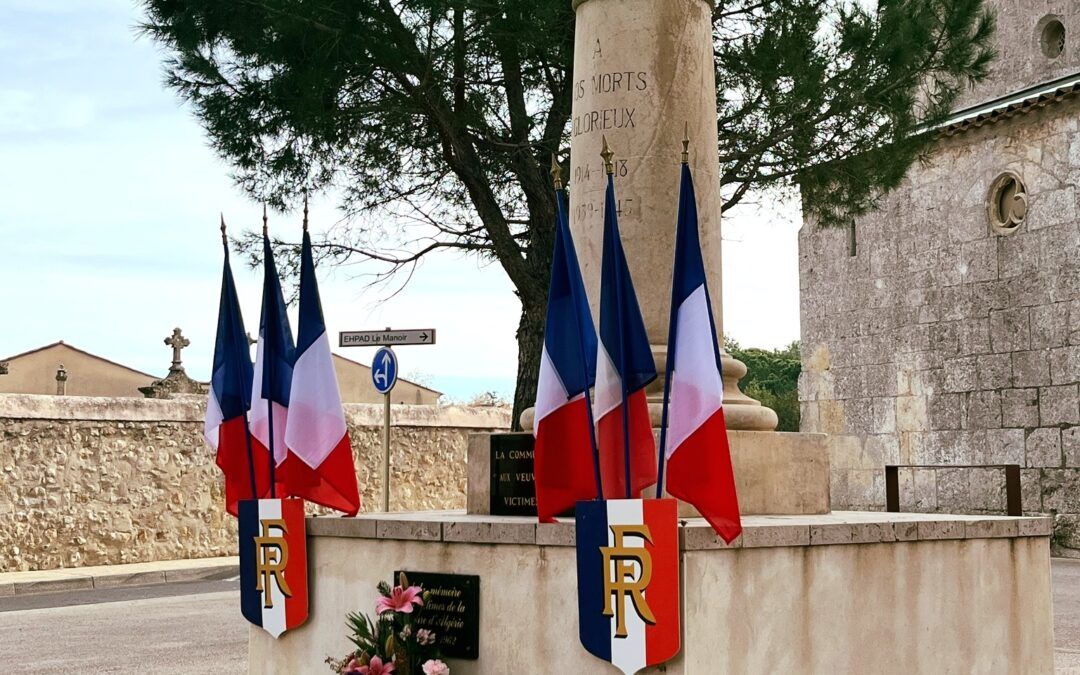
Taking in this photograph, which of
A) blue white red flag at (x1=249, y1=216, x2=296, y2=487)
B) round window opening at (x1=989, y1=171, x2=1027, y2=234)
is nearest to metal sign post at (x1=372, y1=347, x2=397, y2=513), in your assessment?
blue white red flag at (x1=249, y1=216, x2=296, y2=487)

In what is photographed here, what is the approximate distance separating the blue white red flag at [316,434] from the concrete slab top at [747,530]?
169mm

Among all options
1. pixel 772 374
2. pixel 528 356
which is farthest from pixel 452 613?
pixel 772 374

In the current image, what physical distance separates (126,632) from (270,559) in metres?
4.23

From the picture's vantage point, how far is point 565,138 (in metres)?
12.1

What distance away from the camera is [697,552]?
211 inches

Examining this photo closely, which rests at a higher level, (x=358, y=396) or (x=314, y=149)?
(x=314, y=149)

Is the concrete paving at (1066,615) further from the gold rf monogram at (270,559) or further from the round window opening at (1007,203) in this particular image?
the gold rf monogram at (270,559)

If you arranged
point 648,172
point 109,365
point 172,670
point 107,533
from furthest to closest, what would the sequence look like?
point 109,365
point 107,533
point 172,670
point 648,172

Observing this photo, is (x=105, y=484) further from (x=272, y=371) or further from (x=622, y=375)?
(x=622, y=375)

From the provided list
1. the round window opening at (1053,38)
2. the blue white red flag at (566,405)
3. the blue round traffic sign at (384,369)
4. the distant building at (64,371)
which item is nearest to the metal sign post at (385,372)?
the blue round traffic sign at (384,369)

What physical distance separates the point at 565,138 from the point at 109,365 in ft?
65.9

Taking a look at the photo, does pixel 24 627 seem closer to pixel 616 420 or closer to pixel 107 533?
pixel 107 533

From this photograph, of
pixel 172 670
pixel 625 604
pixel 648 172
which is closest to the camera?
pixel 625 604

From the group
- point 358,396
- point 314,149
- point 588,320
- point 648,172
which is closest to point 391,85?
point 314,149
